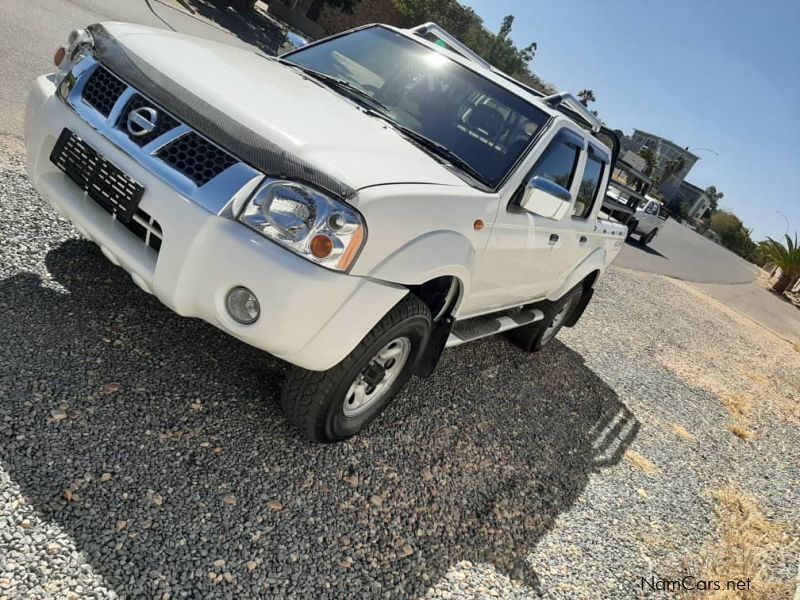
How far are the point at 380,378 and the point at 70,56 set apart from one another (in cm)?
224

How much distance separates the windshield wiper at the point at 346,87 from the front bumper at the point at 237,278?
1.46 meters

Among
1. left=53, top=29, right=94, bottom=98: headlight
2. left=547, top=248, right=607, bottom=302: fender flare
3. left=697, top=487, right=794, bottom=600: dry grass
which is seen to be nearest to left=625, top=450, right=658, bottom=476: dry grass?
left=697, top=487, right=794, bottom=600: dry grass

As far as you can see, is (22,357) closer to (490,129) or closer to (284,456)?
(284,456)

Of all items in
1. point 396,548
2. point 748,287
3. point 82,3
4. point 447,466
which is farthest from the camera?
point 748,287

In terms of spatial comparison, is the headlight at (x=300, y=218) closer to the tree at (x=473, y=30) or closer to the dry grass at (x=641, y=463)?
the dry grass at (x=641, y=463)

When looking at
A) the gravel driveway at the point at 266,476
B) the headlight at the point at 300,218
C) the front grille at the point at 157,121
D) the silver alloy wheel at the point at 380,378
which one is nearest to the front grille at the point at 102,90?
the front grille at the point at 157,121

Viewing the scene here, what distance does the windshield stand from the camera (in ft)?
10.9

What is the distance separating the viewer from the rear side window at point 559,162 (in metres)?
3.55

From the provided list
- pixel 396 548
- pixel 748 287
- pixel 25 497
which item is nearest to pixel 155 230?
pixel 25 497

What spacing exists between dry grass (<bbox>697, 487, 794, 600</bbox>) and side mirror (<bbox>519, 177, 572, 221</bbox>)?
2360 mm

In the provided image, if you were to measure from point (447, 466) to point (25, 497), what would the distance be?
6.80 ft

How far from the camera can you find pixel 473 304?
3.52m

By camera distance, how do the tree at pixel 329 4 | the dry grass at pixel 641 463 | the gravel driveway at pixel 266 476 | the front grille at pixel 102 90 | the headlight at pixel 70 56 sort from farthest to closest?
1. the tree at pixel 329 4
2. the dry grass at pixel 641 463
3. the headlight at pixel 70 56
4. the front grille at pixel 102 90
5. the gravel driveway at pixel 266 476

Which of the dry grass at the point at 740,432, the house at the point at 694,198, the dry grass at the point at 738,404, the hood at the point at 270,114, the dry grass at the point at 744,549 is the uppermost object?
the house at the point at 694,198
